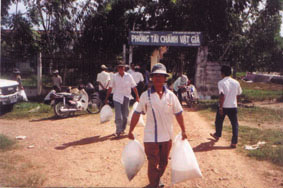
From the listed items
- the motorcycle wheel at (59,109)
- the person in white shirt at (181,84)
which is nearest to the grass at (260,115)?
the person in white shirt at (181,84)

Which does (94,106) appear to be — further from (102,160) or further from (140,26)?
(140,26)

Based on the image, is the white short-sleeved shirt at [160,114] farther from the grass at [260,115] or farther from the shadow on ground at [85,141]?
the grass at [260,115]

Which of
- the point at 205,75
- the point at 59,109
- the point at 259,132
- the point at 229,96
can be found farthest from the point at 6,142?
the point at 205,75

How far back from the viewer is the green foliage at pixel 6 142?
5.74 meters

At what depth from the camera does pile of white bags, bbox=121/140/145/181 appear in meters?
3.69

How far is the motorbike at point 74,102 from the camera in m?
8.98

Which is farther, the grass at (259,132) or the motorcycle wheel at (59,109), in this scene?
the motorcycle wheel at (59,109)

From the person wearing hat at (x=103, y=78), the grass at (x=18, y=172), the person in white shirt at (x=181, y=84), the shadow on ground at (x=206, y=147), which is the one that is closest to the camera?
the grass at (x=18, y=172)

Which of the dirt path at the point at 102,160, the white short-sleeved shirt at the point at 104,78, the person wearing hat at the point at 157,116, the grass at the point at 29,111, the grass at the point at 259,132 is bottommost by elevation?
the dirt path at the point at 102,160

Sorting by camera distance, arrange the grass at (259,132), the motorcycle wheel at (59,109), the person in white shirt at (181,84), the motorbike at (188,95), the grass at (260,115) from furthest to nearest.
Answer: the person in white shirt at (181,84) < the motorbike at (188,95) < the grass at (260,115) < the motorcycle wheel at (59,109) < the grass at (259,132)

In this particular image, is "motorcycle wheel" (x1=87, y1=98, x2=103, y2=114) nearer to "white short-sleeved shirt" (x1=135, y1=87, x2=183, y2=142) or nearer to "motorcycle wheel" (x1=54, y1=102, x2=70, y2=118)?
"motorcycle wheel" (x1=54, y1=102, x2=70, y2=118)

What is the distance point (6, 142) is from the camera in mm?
6020

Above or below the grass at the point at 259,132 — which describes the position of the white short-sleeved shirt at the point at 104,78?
above

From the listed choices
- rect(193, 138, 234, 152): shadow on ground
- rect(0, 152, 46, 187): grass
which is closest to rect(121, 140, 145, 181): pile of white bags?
rect(0, 152, 46, 187): grass
